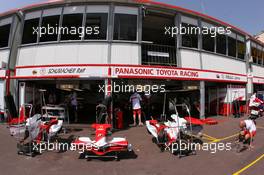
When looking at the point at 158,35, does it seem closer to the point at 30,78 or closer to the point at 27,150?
the point at 30,78

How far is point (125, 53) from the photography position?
10242mm

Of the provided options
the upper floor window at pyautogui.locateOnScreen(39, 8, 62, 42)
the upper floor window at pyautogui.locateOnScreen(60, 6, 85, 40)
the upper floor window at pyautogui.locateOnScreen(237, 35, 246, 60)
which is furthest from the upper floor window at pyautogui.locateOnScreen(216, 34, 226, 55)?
the upper floor window at pyautogui.locateOnScreen(39, 8, 62, 42)

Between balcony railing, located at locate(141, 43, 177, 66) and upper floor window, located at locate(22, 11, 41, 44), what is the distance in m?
6.16

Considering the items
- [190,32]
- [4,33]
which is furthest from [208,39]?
[4,33]

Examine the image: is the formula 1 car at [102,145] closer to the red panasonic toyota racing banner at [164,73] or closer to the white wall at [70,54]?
the red panasonic toyota racing banner at [164,73]

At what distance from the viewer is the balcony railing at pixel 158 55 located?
11125mm

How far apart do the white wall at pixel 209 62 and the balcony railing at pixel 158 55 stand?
25.7 inches

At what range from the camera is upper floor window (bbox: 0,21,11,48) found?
38.7 ft

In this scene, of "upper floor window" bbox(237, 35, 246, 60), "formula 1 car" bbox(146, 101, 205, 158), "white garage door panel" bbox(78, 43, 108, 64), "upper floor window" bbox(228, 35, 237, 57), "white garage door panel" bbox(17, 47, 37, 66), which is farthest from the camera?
"upper floor window" bbox(237, 35, 246, 60)

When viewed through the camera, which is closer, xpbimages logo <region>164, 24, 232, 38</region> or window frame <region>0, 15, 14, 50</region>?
window frame <region>0, 15, 14, 50</region>

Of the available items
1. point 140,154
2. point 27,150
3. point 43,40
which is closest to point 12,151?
point 27,150

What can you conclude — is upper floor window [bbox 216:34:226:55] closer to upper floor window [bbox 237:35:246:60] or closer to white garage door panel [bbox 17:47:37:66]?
upper floor window [bbox 237:35:246:60]

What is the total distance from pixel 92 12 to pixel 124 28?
1.90m

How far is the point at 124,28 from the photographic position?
417 inches
